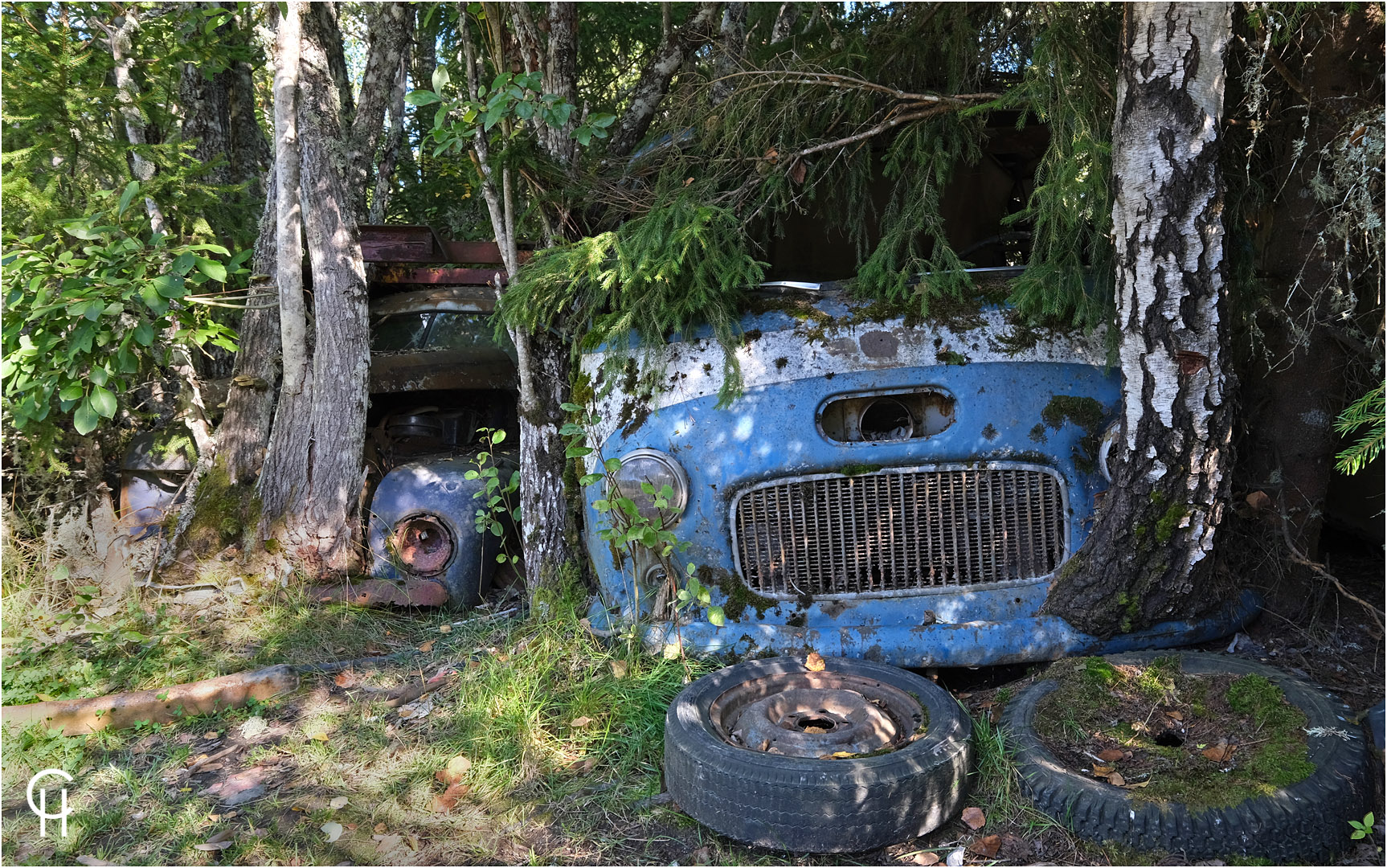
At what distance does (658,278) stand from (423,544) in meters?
2.03

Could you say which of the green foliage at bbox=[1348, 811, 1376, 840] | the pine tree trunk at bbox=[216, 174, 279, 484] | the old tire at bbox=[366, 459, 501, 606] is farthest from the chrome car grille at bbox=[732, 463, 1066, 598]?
the pine tree trunk at bbox=[216, 174, 279, 484]

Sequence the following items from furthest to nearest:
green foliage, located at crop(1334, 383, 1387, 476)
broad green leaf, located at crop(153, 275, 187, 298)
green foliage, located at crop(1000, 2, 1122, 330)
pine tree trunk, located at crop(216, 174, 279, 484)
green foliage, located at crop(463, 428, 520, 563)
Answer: pine tree trunk, located at crop(216, 174, 279, 484) < green foliage, located at crop(463, 428, 520, 563) < broad green leaf, located at crop(153, 275, 187, 298) < green foliage, located at crop(1000, 2, 1122, 330) < green foliage, located at crop(1334, 383, 1387, 476)

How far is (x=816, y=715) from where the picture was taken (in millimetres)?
3092

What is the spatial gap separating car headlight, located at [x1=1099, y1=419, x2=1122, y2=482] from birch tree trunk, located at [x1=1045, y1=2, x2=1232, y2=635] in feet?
0.19

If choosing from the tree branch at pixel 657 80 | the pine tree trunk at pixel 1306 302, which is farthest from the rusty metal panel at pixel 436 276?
the pine tree trunk at pixel 1306 302

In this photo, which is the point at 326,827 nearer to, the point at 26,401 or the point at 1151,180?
the point at 26,401

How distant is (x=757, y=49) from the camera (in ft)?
14.7

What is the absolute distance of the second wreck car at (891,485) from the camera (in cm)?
337

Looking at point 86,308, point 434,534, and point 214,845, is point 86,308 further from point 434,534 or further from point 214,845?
point 214,845

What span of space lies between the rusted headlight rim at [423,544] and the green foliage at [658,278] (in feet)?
4.06

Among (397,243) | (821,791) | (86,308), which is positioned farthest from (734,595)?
(397,243)

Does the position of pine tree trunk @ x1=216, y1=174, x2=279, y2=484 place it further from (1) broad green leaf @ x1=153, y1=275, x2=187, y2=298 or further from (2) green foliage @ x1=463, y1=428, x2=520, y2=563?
(2) green foliage @ x1=463, y1=428, x2=520, y2=563

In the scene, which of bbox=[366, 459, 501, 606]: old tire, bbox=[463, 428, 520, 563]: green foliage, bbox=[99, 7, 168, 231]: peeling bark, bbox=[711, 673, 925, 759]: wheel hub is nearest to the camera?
bbox=[711, 673, 925, 759]: wheel hub

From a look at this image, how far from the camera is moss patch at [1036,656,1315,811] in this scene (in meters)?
2.61
